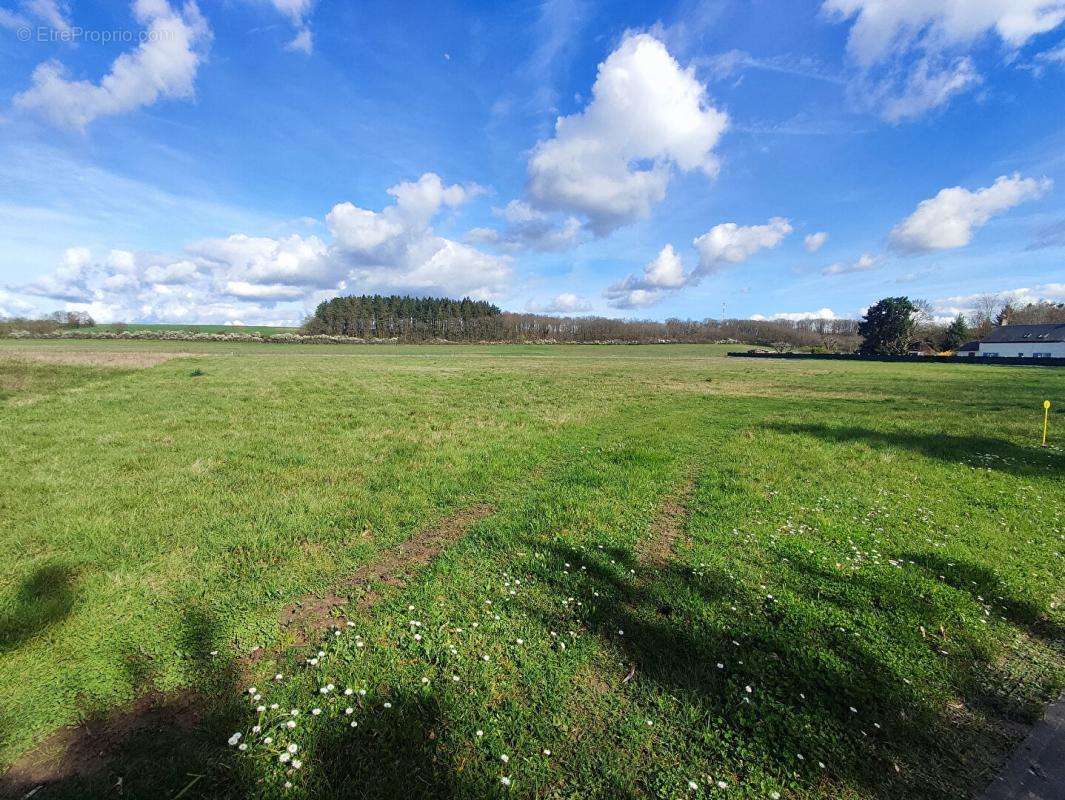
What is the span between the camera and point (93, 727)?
352cm

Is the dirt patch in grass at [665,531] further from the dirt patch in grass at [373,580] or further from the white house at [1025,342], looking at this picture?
the white house at [1025,342]

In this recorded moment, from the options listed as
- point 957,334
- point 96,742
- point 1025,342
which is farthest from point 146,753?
point 957,334

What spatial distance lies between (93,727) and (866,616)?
746 cm

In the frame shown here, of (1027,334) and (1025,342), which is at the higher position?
(1027,334)

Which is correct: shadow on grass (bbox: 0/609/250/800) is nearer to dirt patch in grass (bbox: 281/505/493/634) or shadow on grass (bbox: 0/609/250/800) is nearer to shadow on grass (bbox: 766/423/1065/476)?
dirt patch in grass (bbox: 281/505/493/634)

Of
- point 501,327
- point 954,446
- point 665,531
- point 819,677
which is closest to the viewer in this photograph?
point 819,677

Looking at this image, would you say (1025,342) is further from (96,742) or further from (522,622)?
(96,742)

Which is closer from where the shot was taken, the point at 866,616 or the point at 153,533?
the point at 866,616

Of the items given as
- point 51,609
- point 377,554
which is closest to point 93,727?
point 51,609

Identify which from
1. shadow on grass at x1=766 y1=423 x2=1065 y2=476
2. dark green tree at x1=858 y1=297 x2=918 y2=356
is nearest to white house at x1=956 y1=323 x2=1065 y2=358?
dark green tree at x1=858 y1=297 x2=918 y2=356

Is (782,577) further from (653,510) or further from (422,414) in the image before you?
(422,414)

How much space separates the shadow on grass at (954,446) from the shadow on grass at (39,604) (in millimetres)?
16432

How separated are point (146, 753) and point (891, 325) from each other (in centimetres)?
11400

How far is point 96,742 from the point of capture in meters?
3.41
